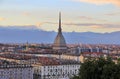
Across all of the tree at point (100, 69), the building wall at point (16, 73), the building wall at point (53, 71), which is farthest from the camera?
the building wall at point (53, 71)

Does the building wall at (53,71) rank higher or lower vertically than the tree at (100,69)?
lower

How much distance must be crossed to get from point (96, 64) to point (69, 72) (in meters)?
37.5

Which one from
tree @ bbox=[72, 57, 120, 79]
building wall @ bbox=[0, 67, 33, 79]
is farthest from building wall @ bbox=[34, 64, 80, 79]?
tree @ bbox=[72, 57, 120, 79]

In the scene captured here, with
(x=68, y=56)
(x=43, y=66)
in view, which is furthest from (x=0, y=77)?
(x=68, y=56)

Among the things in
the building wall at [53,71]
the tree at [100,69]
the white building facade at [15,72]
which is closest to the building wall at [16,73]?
the white building facade at [15,72]

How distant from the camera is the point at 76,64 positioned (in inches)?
2207

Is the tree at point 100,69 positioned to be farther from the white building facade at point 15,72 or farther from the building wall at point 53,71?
the building wall at point 53,71

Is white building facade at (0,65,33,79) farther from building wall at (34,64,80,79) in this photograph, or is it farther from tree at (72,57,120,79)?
tree at (72,57,120,79)

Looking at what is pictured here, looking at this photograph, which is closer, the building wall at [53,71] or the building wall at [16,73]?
the building wall at [16,73]

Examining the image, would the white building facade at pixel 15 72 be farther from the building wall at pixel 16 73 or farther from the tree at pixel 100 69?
the tree at pixel 100 69

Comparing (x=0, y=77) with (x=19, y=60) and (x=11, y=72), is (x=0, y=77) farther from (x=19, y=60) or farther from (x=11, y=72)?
(x=19, y=60)

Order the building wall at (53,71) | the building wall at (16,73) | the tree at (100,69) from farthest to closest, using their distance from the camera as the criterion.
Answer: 1. the building wall at (53,71)
2. the building wall at (16,73)
3. the tree at (100,69)

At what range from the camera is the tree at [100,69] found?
16.2m

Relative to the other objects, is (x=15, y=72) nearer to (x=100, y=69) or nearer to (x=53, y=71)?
(x=53, y=71)
